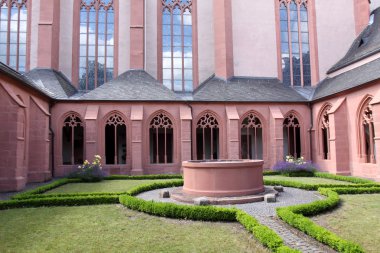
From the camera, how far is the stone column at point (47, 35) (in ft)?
69.3

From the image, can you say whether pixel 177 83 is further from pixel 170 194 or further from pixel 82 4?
pixel 170 194

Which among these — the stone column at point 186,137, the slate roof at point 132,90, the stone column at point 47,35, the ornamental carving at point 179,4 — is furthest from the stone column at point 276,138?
the stone column at point 47,35

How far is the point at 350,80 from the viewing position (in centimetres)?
1797

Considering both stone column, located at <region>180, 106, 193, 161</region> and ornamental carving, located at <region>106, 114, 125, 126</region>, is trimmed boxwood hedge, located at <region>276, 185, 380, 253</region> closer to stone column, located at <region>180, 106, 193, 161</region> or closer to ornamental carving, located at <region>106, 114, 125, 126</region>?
stone column, located at <region>180, 106, 193, 161</region>

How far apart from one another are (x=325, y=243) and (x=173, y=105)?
14896mm

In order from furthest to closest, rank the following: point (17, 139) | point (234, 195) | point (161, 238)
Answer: point (17, 139) → point (234, 195) → point (161, 238)

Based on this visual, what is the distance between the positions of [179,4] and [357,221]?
2077cm

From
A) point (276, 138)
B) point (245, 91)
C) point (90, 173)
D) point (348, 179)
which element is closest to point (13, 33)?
point (90, 173)

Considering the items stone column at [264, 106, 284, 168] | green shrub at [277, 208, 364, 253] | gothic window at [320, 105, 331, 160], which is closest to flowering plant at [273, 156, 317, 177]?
stone column at [264, 106, 284, 168]

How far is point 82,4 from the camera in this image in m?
23.3

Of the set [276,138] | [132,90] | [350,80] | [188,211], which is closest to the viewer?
[188,211]

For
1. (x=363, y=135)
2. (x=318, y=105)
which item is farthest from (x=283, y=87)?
(x=363, y=135)

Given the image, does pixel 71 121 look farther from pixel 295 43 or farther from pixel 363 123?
pixel 295 43

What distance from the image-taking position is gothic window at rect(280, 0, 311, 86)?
77.6 ft
